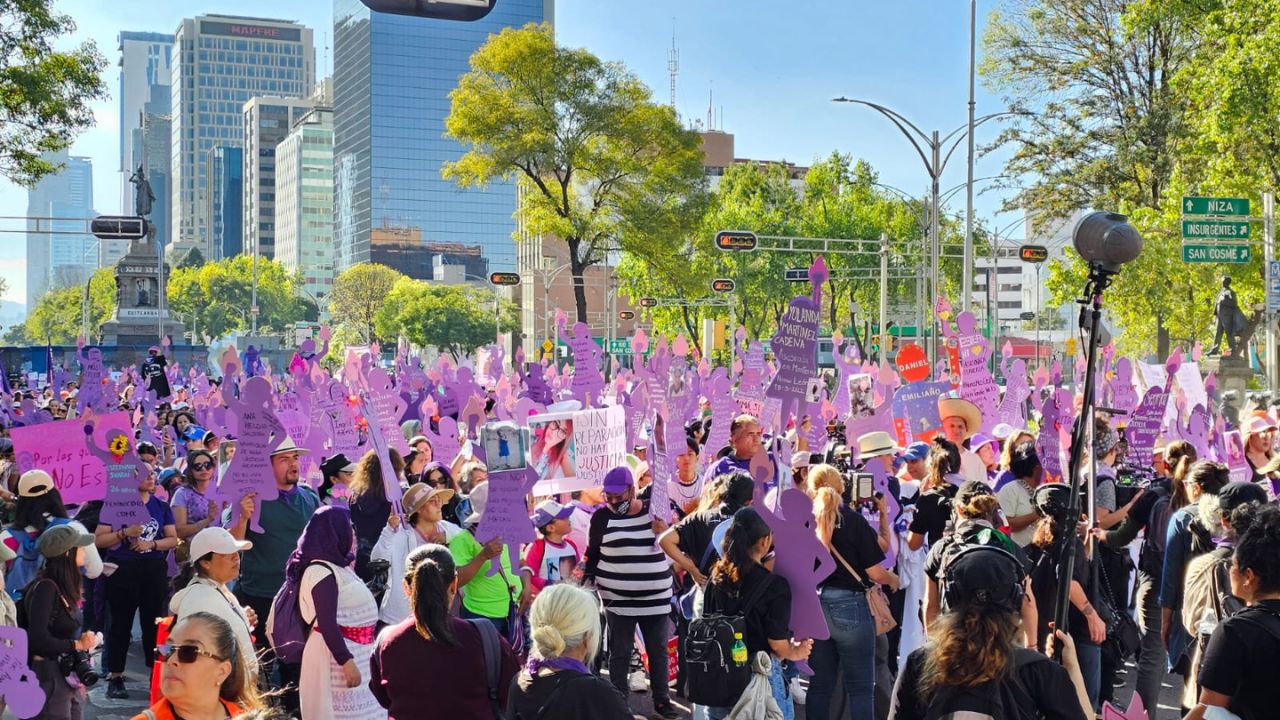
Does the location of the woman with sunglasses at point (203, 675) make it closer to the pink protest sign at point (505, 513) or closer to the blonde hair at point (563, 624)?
the blonde hair at point (563, 624)

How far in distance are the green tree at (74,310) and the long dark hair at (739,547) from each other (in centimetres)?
10969

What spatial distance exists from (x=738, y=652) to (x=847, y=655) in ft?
4.38

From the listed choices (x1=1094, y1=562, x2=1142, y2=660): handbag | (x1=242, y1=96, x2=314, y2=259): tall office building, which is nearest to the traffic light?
(x1=1094, y1=562, x2=1142, y2=660): handbag

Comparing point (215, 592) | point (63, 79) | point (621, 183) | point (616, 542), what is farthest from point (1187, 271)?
point (215, 592)

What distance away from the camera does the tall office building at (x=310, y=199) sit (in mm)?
182750

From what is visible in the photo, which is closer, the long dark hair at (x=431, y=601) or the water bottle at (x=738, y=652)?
the long dark hair at (x=431, y=601)

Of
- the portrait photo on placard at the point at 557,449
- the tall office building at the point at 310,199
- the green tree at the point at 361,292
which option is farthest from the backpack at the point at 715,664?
the tall office building at the point at 310,199

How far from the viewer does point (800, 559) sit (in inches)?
226

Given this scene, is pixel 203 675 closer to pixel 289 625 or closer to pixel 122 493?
pixel 289 625

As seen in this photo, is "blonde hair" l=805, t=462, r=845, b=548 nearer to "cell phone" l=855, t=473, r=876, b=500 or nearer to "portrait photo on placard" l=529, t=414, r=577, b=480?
"cell phone" l=855, t=473, r=876, b=500

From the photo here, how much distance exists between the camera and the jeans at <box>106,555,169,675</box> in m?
8.54

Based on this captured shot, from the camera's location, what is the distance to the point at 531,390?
55.0 feet

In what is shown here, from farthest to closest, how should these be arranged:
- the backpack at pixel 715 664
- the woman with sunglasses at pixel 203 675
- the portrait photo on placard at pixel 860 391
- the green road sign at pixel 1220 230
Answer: the green road sign at pixel 1220 230
the portrait photo on placard at pixel 860 391
the backpack at pixel 715 664
the woman with sunglasses at pixel 203 675

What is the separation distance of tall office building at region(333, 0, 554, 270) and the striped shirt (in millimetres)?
165740
